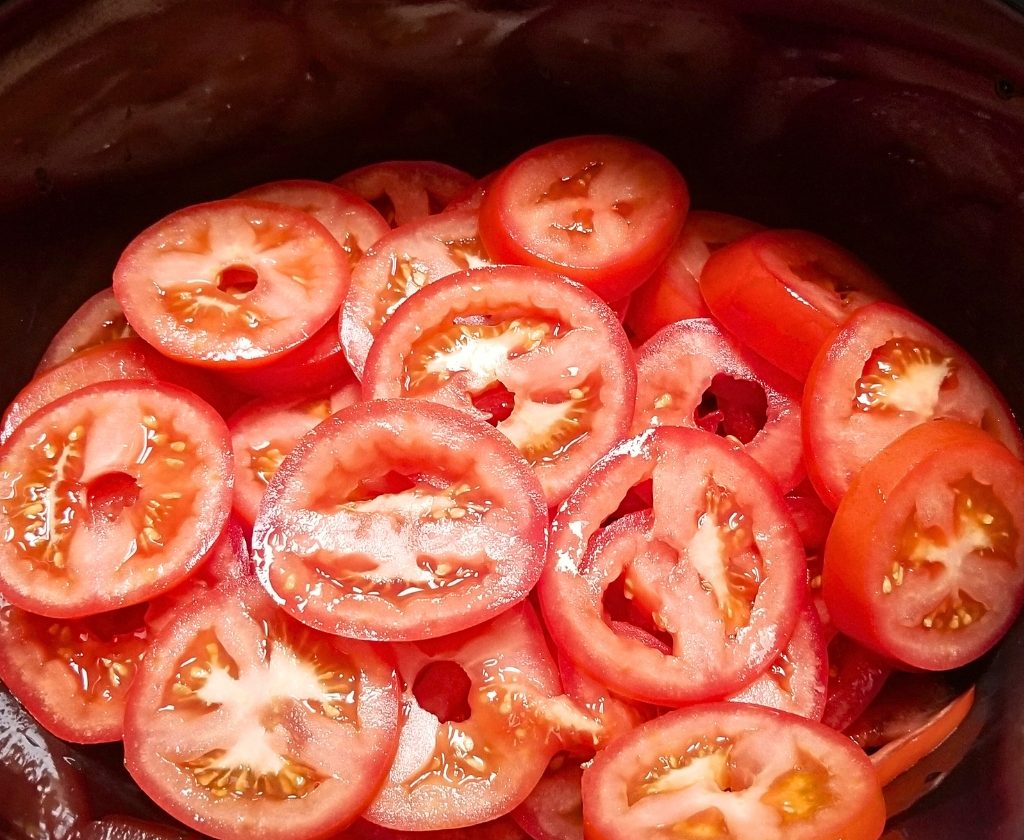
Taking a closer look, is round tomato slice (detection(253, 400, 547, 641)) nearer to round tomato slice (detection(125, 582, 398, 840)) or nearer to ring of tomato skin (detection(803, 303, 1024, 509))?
round tomato slice (detection(125, 582, 398, 840))

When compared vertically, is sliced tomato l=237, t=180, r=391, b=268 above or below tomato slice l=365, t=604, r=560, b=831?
above

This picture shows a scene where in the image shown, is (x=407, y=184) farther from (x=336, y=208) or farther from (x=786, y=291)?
(x=786, y=291)

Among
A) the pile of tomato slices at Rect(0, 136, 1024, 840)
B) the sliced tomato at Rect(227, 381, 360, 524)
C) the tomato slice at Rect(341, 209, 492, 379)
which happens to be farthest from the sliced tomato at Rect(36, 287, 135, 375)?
the tomato slice at Rect(341, 209, 492, 379)

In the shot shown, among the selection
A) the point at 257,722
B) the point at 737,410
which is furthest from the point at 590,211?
the point at 257,722

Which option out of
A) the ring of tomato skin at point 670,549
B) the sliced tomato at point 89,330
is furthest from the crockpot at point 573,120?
the ring of tomato skin at point 670,549

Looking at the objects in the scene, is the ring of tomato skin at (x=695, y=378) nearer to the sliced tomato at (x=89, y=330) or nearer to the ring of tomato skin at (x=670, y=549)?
the ring of tomato skin at (x=670, y=549)

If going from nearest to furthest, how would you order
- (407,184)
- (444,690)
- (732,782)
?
1. (732,782)
2. (444,690)
3. (407,184)
